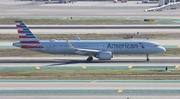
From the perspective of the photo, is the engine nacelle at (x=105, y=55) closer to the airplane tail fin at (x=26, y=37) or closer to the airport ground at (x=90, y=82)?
the airport ground at (x=90, y=82)

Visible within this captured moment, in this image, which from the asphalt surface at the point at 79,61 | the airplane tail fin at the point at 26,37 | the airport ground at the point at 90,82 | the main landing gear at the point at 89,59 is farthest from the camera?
the airplane tail fin at the point at 26,37

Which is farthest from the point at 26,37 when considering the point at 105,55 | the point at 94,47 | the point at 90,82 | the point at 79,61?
the point at 90,82

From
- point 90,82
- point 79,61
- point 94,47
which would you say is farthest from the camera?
point 94,47

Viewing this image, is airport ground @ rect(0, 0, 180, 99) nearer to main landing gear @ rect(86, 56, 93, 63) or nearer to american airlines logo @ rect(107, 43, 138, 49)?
main landing gear @ rect(86, 56, 93, 63)

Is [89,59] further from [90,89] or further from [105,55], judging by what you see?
[90,89]

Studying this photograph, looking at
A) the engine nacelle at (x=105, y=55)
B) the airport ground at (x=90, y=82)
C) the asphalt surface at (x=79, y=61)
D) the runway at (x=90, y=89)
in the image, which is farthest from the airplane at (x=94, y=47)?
the runway at (x=90, y=89)

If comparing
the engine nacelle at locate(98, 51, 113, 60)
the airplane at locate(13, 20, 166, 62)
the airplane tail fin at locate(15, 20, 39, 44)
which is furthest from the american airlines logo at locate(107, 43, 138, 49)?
the airplane tail fin at locate(15, 20, 39, 44)

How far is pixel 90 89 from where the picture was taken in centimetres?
5225

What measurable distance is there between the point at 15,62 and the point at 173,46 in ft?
93.8

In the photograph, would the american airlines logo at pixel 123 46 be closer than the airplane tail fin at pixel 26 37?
Yes

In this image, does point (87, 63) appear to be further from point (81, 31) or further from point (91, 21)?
point (91, 21)

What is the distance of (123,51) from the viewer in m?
75.6

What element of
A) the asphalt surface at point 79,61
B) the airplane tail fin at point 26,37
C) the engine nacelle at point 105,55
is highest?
the airplane tail fin at point 26,37

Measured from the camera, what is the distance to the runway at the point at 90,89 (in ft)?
160
